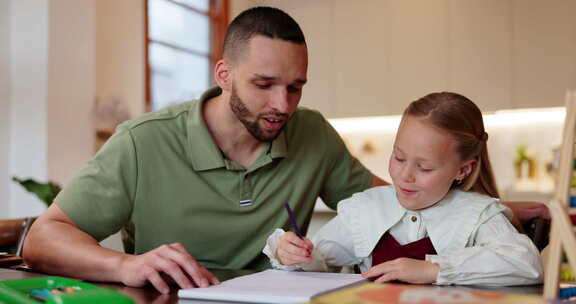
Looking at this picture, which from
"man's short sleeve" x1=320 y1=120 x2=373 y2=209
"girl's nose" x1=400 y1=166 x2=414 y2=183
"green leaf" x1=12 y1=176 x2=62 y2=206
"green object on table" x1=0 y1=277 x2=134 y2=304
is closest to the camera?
"green object on table" x1=0 y1=277 x2=134 y2=304

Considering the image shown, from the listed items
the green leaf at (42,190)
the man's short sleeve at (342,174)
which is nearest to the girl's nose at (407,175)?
the man's short sleeve at (342,174)

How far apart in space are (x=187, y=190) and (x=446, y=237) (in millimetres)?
635

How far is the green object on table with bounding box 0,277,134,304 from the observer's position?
78 cm

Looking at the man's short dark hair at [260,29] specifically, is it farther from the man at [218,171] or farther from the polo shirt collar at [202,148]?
the polo shirt collar at [202,148]

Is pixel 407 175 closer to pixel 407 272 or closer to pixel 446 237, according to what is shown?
pixel 446 237

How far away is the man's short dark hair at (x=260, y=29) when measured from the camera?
4.86 feet

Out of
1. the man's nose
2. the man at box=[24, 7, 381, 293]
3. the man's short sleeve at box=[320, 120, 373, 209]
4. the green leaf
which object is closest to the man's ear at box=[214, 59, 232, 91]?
the man at box=[24, 7, 381, 293]

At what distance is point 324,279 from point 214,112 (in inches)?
28.9

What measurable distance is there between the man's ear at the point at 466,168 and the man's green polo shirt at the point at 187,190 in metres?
0.46

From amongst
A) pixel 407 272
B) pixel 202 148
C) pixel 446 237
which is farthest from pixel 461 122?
pixel 202 148

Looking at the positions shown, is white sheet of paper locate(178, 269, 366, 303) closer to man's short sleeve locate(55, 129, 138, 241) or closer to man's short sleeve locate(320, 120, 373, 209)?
man's short sleeve locate(55, 129, 138, 241)

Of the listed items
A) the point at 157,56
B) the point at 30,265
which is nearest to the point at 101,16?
the point at 157,56

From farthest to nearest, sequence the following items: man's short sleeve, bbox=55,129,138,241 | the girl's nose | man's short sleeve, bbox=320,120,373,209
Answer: man's short sleeve, bbox=320,120,373,209 → man's short sleeve, bbox=55,129,138,241 → the girl's nose

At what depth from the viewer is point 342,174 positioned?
5.93 ft
